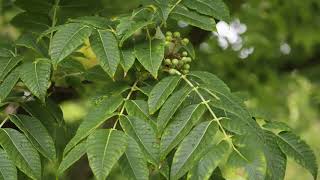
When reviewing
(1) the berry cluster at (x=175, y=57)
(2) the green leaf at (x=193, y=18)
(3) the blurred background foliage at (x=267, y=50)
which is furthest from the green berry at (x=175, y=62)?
(3) the blurred background foliage at (x=267, y=50)

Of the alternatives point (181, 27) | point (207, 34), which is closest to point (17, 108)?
point (181, 27)

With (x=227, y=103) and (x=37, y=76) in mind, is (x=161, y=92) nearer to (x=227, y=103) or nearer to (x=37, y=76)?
(x=227, y=103)

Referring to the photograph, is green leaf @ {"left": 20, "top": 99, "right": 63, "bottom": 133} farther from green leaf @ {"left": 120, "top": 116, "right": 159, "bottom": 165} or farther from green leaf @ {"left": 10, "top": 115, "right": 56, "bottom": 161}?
green leaf @ {"left": 120, "top": 116, "right": 159, "bottom": 165}

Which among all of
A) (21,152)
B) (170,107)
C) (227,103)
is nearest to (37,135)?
(21,152)

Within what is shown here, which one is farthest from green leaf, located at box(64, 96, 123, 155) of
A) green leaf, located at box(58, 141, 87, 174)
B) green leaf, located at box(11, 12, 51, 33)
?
green leaf, located at box(11, 12, 51, 33)

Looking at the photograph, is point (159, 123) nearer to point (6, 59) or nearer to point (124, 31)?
point (124, 31)

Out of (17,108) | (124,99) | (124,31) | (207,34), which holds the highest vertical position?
(207,34)
